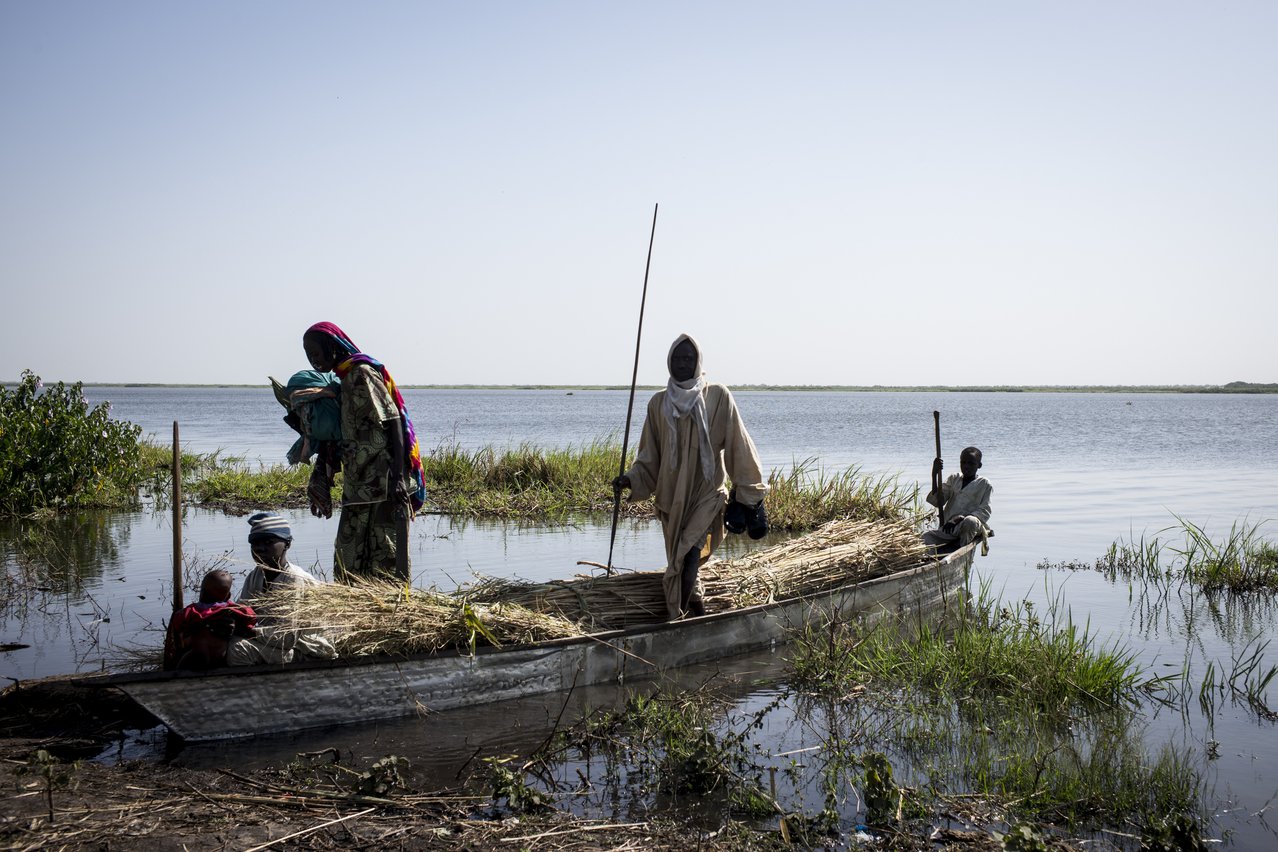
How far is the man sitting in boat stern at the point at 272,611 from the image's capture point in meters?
A: 4.65

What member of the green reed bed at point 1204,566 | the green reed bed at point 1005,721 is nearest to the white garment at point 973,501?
the green reed bed at point 1005,721

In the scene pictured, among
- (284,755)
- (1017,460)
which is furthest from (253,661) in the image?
(1017,460)

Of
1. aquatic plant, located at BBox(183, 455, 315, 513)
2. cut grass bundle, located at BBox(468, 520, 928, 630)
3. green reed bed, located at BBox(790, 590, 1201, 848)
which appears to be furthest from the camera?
aquatic plant, located at BBox(183, 455, 315, 513)

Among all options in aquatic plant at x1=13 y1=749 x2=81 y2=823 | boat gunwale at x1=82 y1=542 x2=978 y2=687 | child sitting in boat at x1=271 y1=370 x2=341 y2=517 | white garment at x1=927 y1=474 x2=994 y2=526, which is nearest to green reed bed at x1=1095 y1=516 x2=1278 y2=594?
white garment at x1=927 y1=474 x2=994 y2=526

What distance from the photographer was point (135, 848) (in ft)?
11.4

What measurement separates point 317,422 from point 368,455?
383 millimetres

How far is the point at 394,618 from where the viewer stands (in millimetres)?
4996

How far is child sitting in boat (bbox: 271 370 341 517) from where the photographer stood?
571 centimetres

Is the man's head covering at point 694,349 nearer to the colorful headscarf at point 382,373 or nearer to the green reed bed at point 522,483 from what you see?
the colorful headscarf at point 382,373

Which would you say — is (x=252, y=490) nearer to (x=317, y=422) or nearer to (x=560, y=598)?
(x=317, y=422)

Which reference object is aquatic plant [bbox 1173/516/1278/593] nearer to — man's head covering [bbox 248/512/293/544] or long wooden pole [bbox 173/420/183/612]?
man's head covering [bbox 248/512/293/544]

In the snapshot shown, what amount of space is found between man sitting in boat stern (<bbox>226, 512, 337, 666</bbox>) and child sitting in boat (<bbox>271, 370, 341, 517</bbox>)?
0.62 m

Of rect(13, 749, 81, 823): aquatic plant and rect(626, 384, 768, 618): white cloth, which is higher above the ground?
rect(626, 384, 768, 618): white cloth

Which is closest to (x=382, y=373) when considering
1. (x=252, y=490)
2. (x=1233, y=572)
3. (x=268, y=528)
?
(x=268, y=528)
